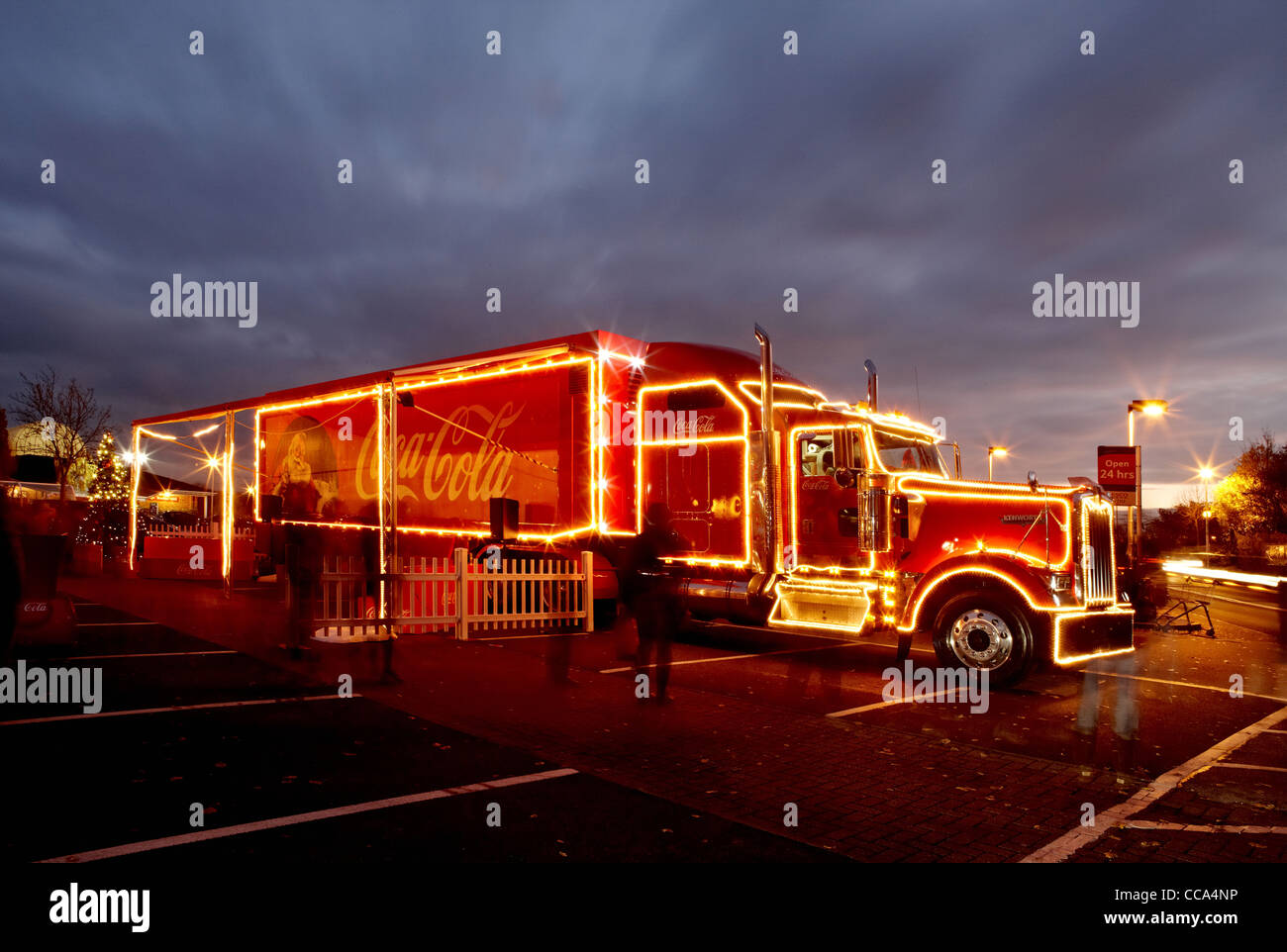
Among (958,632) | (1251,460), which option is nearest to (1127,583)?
(958,632)

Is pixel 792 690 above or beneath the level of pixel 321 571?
beneath

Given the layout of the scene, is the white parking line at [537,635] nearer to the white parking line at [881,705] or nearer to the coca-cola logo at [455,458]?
the coca-cola logo at [455,458]

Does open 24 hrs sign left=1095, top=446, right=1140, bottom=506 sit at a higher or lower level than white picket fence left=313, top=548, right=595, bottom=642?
higher

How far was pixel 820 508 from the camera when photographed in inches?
386

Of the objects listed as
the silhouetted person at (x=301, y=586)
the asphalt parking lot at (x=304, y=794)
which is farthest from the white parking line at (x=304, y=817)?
the silhouetted person at (x=301, y=586)

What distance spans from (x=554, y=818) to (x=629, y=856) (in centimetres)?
63

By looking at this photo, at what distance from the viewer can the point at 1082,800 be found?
5.11m

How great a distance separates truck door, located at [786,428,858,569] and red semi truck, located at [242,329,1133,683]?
22mm

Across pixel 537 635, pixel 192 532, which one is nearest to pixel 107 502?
pixel 192 532

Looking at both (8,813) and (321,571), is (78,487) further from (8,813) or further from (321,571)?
(8,813)

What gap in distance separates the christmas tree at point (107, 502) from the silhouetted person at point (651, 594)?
20914 mm

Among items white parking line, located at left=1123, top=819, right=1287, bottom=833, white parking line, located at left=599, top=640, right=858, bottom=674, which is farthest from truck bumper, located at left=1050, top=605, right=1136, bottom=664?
white parking line, located at left=1123, top=819, right=1287, bottom=833

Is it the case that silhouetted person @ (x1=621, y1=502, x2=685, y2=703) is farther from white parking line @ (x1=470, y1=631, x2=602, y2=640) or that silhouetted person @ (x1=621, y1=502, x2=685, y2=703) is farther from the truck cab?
white parking line @ (x1=470, y1=631, x2=602, y2=640)

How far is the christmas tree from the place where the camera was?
25.0m
